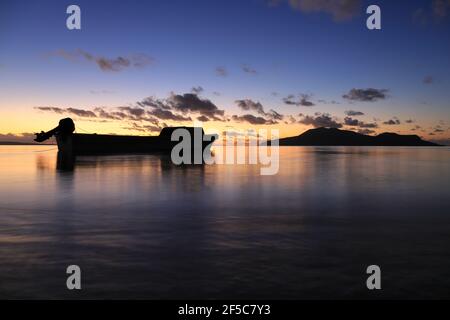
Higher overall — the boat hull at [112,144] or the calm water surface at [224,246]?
the boat hull at [112,144]

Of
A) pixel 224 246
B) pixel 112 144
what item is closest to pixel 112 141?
pixel 112 144

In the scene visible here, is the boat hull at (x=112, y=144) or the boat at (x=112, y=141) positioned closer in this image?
the boat at (x=112, y=141)

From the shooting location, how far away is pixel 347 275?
7.55 metres

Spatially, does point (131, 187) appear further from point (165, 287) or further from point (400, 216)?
point (165, 287)

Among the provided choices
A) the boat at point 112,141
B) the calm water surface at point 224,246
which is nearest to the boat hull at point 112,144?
the boat at point 112,141

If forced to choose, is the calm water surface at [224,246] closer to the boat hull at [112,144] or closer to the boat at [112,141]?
the boat at [112,141]

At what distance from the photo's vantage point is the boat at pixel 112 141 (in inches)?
3841

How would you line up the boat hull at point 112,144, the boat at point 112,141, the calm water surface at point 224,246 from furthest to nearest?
the boat hull at point 112,144 → the boat at point 112,141 → the calm water surface at point 224,246

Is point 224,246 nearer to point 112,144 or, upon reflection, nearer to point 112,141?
point 112,144

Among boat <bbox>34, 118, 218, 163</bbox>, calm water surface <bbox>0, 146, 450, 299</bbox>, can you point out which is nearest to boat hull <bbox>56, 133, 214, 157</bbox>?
boat <bbox>34, 118, 218, 163</bbox>

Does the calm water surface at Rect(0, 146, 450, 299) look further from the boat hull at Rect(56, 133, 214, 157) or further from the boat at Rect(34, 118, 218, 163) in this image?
the boat hull at Rect(56, 133, 214, 157)
